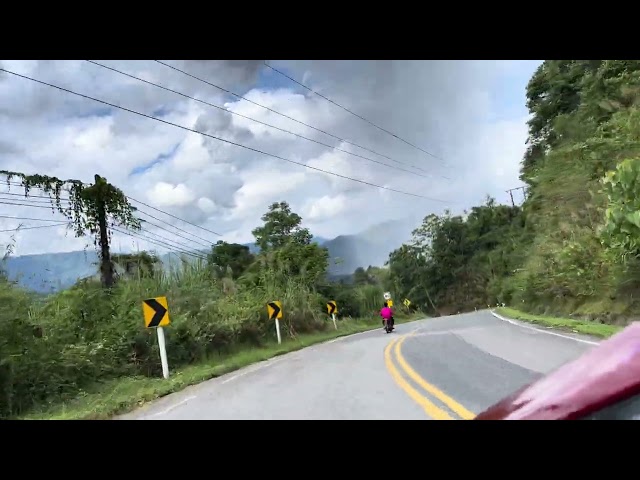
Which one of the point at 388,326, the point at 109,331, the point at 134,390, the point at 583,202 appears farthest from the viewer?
the point at 388,326

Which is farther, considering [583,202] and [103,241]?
[583,202]

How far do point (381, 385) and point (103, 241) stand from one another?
769 cm

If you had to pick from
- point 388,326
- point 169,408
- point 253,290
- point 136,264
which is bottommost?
point 388,326

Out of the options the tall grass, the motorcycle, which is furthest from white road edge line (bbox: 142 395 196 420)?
the motorcycle

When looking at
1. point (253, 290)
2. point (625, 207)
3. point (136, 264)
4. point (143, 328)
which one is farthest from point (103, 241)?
point (625, 207)

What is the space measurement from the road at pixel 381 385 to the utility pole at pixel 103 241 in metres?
3.78

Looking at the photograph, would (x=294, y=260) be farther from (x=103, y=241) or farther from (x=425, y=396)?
(x=425, y=396)

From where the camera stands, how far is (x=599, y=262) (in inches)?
575

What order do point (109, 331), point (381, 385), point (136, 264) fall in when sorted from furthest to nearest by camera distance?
point (136, 264) → point (109, 331) → point (381, 385)

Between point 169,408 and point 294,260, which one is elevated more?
point 294,260

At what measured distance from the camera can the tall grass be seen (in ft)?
27.0

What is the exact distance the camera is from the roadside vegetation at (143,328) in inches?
319

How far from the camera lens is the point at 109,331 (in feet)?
35.5

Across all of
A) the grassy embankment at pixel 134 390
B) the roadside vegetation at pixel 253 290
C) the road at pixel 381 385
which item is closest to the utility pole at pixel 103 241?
the roadside vegetation at pixel 253 290
